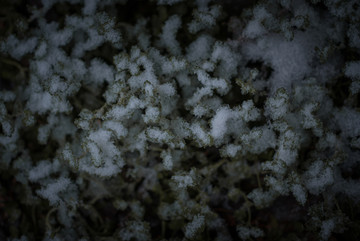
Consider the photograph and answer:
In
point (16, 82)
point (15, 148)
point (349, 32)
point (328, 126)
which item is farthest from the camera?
point (16, 82)

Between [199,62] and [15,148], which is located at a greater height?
[199,62]

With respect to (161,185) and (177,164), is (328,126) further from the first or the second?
(161,185)

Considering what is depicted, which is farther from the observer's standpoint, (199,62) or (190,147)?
(190,147)

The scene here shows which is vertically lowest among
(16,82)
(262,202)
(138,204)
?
(138,204)

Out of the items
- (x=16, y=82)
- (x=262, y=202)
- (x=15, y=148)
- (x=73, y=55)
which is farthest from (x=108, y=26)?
(x=262, y=202)

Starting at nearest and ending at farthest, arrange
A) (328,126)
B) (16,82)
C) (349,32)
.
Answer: (349,32)
(328,126)
(16,82)

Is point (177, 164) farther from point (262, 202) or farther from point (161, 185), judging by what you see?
point (262, 202)
